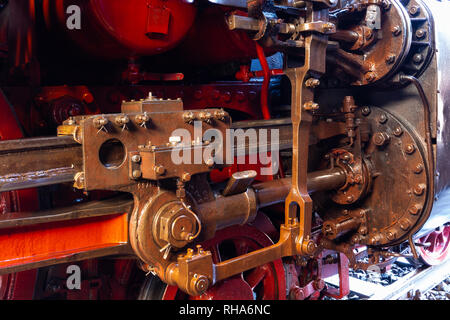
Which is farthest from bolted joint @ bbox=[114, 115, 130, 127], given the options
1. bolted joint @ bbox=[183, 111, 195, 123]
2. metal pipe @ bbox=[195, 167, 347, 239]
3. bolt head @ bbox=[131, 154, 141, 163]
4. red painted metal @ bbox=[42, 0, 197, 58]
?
red painted metal @ bbox=[42, 0, 197, 58]

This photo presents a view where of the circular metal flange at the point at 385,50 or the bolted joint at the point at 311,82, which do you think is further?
the circular metal flange at the point at 385,50

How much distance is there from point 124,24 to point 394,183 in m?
1.68

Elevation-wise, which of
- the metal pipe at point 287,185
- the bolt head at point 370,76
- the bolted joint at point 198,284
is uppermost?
the bolt head at point 370,76

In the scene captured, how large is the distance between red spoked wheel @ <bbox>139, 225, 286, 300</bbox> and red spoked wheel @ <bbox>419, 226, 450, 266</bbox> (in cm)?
198

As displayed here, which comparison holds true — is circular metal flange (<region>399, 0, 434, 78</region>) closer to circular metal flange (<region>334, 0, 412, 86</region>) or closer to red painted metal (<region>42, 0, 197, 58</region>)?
circular metal flange (<region>334, 0, 412, 86</region>)

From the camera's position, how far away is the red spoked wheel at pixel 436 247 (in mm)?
3912

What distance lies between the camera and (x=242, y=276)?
2354 millimetres

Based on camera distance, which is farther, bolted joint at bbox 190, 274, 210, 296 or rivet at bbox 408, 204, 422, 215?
rivet at bbox 408, 204, 422, 215

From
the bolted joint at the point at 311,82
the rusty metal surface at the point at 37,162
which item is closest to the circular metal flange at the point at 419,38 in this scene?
the bolted joint at the point at 311,82

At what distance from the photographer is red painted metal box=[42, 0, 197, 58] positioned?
1.75m

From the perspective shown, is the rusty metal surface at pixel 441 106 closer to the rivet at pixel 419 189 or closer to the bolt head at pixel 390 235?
the rivet at pixel 419 189

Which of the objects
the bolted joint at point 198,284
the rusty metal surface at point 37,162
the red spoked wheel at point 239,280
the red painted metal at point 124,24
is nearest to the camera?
the rusty metal surface at point 37,162

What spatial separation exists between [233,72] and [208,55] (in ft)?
1.04

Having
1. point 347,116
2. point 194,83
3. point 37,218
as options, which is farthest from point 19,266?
point 347,116
